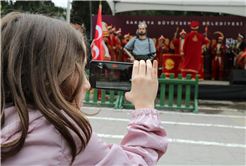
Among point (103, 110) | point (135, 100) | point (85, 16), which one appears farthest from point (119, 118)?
point (85, 16)

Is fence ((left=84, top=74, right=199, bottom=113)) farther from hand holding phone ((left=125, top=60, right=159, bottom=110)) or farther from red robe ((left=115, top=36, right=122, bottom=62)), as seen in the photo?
hand holding phone ((left=125, top=60, right=159, bottom=110))

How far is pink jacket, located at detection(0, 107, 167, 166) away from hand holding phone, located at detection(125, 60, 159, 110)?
0.04m

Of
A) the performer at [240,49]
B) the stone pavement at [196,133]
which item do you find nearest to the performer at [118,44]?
the stone pavement at [196,133]

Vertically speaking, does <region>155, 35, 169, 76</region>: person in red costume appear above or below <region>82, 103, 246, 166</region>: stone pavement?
above

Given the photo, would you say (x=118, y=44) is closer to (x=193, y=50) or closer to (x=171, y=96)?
(x=193, y=50)

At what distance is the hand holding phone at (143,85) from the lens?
0.89m

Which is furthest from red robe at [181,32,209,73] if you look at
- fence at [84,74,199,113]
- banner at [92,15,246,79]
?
banner at [92,15,246,79]

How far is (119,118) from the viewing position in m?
4.92

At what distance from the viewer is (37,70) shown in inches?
27.6

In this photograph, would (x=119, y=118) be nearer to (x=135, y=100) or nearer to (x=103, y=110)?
(x=103, y=110)

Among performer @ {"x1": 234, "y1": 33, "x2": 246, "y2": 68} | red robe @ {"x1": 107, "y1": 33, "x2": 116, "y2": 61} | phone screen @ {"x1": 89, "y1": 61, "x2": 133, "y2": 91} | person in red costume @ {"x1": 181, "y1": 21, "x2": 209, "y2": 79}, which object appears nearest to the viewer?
phone screen @ {"x1": 89, "y1": 61, "x2": 133, "y2": 91}

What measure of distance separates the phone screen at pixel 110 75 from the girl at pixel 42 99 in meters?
0.30

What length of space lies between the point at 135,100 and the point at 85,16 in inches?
702

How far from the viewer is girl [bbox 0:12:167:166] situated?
0.64 metres
